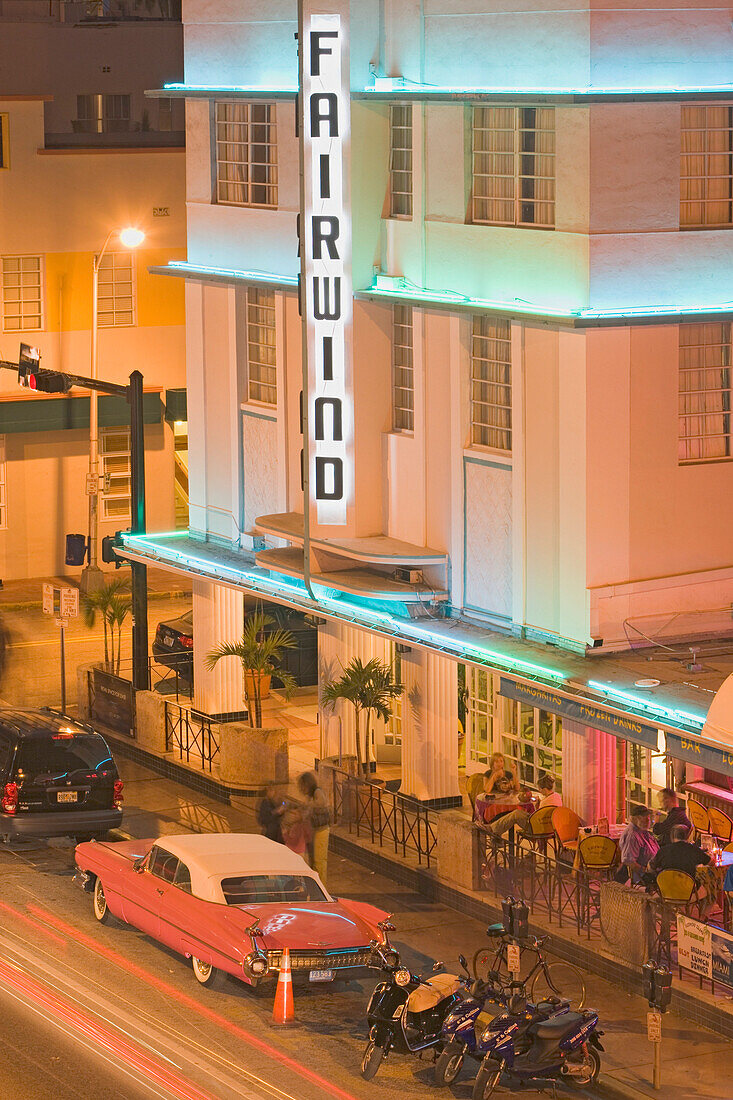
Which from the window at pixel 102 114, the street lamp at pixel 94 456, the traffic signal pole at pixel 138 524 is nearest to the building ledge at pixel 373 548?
the traffic signal pole at pixel 138 524

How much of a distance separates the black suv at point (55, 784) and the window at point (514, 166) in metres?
8.18

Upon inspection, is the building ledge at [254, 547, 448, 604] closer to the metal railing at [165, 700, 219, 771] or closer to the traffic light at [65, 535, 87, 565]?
the metal railing at [165, 700, 219, 771]

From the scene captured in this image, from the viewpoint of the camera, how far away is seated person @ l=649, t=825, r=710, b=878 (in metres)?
21.0

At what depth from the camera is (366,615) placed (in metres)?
24.5

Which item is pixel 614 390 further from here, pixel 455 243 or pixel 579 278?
pixel 455 243

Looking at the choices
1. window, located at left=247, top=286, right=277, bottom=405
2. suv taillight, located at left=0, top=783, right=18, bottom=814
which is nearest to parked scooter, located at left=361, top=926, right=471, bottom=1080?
suv taillight, located at left=0, top=783, right=18, bottom=814

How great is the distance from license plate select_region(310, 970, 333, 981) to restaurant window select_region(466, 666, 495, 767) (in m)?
7.27

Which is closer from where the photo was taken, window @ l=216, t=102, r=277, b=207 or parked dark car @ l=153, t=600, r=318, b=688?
window @ l=216, t=102, r=277, b=207

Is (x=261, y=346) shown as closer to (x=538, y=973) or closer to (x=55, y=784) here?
(x=55, y=784)

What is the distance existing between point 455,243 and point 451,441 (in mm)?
2336

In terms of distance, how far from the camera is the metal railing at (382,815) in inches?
980

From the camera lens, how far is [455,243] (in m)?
24.0

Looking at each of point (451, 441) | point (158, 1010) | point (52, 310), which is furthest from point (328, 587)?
point (52, 310)

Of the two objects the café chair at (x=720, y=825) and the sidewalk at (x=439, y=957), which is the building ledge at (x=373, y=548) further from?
the café chair at (x=720, y=825)
